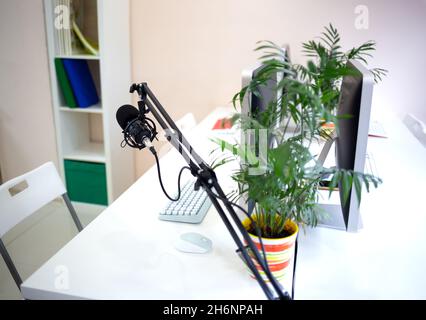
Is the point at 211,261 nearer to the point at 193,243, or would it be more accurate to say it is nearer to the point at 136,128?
the point at 193,243

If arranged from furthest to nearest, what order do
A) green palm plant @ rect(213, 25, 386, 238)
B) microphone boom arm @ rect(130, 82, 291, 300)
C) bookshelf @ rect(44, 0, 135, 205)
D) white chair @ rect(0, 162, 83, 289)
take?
bookshelf @ rect(44, 0, 135, 205)
white chair @ rect(0, 162, 83, 289)
green palm plant @ rect(213, 25, 386, 238)
microphone boom arm @ rect(130, 82, 291, 300)

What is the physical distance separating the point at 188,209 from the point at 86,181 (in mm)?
1626

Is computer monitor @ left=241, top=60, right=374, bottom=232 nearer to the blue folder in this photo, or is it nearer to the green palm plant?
the green palm plant

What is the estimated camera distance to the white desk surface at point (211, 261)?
94 cm

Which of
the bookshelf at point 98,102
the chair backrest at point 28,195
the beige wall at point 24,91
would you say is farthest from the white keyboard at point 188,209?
the beige wall at point 24,91

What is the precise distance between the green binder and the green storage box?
0.42 m

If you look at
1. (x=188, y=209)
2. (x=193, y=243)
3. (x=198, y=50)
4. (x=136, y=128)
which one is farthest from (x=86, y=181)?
(x=136, y=128)

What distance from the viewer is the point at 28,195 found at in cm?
140

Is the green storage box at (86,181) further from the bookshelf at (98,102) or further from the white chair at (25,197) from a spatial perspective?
the white chair at (25,197)

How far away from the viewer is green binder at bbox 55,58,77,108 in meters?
2.45

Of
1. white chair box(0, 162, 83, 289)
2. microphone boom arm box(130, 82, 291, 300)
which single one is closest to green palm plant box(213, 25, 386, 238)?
microphone boom arm box(130, 82, 291, 300)

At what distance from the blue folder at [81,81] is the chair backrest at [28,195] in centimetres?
110

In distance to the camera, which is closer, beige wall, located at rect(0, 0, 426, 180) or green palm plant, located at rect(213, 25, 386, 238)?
green palm plant, located at rect(213, 25, 386, 238)

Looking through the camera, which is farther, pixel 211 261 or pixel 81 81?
pixel 81 81
